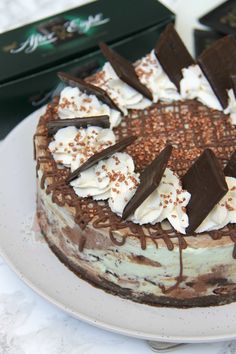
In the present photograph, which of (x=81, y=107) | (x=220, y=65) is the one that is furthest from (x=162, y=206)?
(x=220, y=65)

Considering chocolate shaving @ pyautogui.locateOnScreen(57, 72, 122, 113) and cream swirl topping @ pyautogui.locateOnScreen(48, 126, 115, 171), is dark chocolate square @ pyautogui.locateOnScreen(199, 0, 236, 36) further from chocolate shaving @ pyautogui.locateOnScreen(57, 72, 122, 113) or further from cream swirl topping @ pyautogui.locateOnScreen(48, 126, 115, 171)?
cream swirl topping @ pyautogui.locateOnScreen(48, 126, 115, 171)

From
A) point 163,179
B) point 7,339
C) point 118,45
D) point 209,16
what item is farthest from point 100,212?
point 209,16

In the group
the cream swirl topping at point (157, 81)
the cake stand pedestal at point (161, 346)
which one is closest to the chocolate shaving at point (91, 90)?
the cream swirl topping at point (157, 81)

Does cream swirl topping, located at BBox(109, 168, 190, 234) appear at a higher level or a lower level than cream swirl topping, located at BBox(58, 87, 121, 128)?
lower

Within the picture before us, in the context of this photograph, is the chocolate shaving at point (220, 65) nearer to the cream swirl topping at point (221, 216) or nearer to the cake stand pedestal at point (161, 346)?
the cream swirl topping at point (221, 216)

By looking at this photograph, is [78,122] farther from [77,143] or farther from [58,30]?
[58,30]

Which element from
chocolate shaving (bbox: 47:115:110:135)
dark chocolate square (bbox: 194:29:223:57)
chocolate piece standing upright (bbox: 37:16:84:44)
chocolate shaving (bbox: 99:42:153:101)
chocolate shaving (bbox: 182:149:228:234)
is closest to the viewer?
chocolate shaving (bbox: 182:149:228:234)

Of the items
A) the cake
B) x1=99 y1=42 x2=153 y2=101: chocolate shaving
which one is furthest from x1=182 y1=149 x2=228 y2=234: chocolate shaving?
x1=99 y1=42 x2=153 y2=101: chocolate shaving
